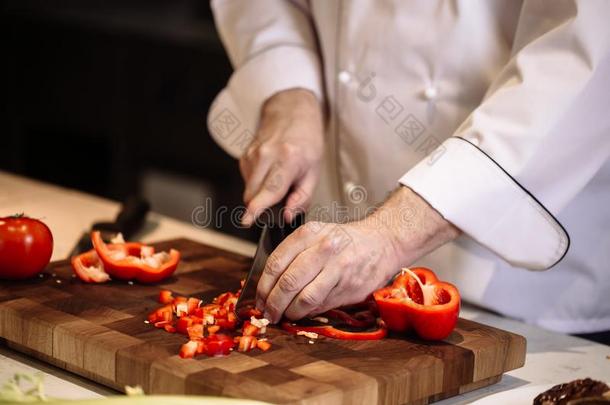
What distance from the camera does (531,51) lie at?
1.49m

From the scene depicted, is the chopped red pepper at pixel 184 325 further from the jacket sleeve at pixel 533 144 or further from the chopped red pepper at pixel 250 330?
the jacket sleeve at pixel 533 144

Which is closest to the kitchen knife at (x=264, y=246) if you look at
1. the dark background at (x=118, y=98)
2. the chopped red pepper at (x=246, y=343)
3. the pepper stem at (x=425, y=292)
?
the chopped red pepper at (x=246, y=343)

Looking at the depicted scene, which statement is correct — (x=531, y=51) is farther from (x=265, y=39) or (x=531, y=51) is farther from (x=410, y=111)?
(x=265, y=39)

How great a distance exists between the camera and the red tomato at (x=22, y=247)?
1.47m

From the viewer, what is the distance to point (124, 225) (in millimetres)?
1932

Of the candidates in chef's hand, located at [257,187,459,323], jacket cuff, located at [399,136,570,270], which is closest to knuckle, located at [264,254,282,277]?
chef's hand, located at [257,187,459,323]

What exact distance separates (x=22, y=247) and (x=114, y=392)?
0.34 metres

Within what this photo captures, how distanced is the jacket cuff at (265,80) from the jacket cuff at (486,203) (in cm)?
50

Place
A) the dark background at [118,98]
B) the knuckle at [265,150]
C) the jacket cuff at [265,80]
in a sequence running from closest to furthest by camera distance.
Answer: the knuckle at [265,150], the jacket cuff at [265,80], the dark background at [118,98]

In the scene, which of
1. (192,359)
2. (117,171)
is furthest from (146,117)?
(192,359)

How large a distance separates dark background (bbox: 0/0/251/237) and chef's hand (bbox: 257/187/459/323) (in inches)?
77.4

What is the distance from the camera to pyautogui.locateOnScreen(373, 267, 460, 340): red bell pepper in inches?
51.3
